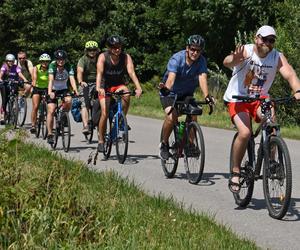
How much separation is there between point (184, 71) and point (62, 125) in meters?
4.19

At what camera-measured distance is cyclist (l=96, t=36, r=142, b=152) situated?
10328 millimetres

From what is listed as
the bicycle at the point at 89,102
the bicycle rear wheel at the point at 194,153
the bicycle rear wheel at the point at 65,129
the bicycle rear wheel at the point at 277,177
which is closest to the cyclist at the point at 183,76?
the bicycle rear wheel at the point at 194,153

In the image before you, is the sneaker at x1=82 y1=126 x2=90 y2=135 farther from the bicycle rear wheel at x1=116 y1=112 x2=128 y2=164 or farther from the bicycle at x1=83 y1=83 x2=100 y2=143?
the bicycle rear wheel at x1=116 y1=112 x2=128 y2=164

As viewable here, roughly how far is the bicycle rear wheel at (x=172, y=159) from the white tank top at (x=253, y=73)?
210cm

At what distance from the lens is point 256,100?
Answer: 6.86 metres

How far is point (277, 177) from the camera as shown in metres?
6.59

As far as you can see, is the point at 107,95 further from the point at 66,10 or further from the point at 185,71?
the point at 66,10

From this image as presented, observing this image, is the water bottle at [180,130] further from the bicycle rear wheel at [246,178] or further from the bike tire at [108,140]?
the bike tire at [108,140]

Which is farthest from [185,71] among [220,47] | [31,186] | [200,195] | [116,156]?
[220,47]

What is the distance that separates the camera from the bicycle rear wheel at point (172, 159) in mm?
9188

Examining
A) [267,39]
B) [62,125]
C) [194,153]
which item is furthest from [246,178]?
[62,125]

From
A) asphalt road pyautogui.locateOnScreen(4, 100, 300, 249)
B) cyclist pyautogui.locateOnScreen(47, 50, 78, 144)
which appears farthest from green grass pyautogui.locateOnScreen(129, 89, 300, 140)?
cyclist pyautogui.locateOnScreen(47, 50, 78, 144)

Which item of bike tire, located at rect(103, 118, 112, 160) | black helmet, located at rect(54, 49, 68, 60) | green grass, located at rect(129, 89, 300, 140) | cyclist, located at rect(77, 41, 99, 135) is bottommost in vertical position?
green grass, located at rect(129, 89, 300, 140)

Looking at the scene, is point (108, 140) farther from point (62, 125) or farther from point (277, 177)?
point (277, 177)
